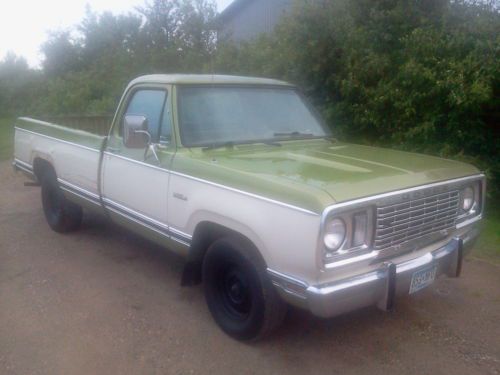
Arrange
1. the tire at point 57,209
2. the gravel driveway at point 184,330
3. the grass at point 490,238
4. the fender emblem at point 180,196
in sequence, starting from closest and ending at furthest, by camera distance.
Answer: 1. the gravel driveway at point 184,330
2. the fender emblem at point 180,196
3. the grass at point 490,238
4. the tire at point 57,209

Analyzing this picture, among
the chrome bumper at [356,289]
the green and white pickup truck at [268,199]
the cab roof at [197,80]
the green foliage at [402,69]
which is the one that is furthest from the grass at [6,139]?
the chrome bumper at [356,289]

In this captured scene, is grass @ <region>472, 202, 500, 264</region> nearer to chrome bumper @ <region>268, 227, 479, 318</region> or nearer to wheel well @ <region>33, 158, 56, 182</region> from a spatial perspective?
chrome bumper @ <region>268, 227, 479, 318</region>

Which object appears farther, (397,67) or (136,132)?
(397,67)

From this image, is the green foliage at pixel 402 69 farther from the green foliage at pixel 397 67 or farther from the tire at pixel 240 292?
the tire at pixel 240 292

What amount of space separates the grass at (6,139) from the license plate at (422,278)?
38.6 feet

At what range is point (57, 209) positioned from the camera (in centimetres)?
613

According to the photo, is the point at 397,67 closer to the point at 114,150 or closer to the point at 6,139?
the point at 114,150

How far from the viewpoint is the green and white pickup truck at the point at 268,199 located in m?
3.01

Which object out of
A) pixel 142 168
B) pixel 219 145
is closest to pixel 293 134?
pixel 219 145

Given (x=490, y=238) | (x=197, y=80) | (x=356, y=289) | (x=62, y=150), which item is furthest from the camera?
(x=490, y=238)

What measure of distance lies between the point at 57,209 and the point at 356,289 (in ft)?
14.2

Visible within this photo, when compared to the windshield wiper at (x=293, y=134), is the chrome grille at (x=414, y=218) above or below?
below

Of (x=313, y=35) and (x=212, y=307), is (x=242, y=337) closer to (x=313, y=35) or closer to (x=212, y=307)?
(x=212, y=307)

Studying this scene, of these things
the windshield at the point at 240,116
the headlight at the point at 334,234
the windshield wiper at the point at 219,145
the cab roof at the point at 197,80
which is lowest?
the headlight at the point at 334,234
